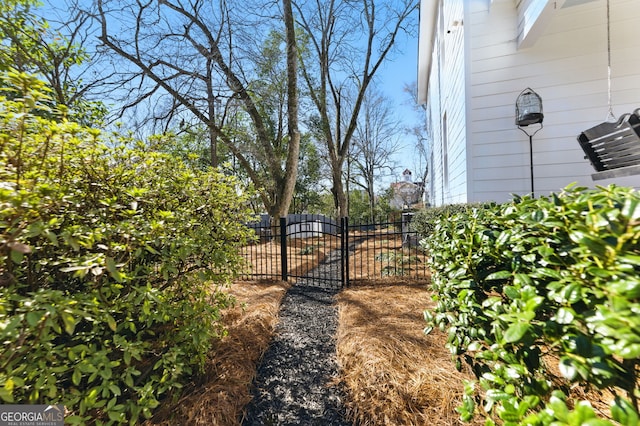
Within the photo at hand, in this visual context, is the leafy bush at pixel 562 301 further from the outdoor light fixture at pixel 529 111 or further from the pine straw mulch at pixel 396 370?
the outdoor light fixture at pixel 529 111

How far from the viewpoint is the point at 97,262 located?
125 cm

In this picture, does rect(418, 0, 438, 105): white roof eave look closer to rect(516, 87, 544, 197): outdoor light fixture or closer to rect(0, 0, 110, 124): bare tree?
rect(516, 87, 544, 197): outdoor light fixture

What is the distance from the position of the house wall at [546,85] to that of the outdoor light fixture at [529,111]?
0.39 feet

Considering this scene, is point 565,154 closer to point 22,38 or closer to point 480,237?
point 480,237

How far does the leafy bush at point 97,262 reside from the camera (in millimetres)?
1119

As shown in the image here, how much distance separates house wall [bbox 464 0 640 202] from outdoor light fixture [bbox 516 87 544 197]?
120mm

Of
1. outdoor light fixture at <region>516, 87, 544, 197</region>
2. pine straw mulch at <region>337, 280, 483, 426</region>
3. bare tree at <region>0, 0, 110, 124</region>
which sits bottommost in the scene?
pine straw mulch at <region>337, 280, 483, 426</region>

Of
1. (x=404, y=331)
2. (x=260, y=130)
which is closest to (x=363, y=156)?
(x=260, y=130)

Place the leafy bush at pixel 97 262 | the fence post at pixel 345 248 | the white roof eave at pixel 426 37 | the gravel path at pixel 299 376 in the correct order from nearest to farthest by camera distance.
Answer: the leafy bush at pixel 97 262, the gravel path at pixel 299 376, the fence post at pixel 345 248, the white roof eave at pixel 426 37

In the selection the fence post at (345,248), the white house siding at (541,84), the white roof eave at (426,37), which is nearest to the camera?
the white house siding at (541,84)

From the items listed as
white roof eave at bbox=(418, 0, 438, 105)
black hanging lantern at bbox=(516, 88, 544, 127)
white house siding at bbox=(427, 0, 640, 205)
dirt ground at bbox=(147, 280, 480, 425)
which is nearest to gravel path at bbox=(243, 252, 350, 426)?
dirt ground at bbox=(147, 280, 480, 425)

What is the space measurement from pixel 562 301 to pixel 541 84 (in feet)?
15.6

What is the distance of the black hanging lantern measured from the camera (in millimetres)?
3742

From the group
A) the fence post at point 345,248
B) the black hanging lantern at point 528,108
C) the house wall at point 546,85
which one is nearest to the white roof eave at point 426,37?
the house wall at point 546,85
